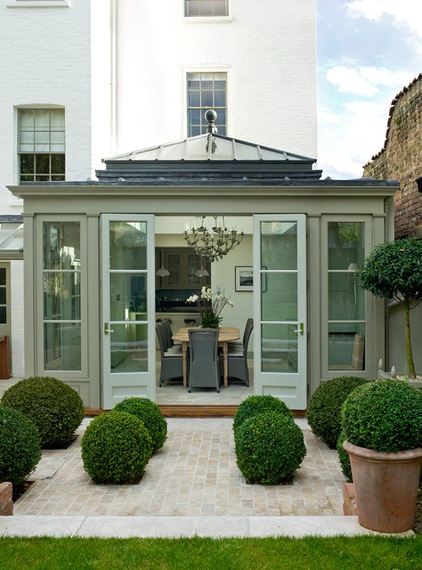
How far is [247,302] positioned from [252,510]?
29.4ft

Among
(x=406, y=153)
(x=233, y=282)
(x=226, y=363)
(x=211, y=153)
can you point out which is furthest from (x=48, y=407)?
(x=406, y=153)

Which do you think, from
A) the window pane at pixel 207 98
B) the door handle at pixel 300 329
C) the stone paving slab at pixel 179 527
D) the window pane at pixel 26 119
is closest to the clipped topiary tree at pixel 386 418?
the stone paving slab at pixel 179 527

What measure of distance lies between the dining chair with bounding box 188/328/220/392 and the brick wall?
12.7ft

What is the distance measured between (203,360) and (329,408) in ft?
10.6

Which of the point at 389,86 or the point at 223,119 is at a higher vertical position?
the point at 389,86

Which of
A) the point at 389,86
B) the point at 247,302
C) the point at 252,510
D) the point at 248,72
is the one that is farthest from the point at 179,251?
the point at 252,510

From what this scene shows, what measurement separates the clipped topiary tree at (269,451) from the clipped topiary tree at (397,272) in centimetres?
246

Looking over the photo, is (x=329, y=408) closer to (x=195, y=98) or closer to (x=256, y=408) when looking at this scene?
(x=256, y=408)

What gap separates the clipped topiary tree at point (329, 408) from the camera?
6.42 m

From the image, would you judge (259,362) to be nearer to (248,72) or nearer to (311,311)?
(311,311)

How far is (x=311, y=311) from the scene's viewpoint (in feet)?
27.2

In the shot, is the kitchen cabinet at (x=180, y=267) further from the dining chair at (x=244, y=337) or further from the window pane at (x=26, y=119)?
the window pane at (x=26, y=119)

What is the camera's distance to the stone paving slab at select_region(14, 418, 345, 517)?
5.00 metres

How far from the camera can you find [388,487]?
4.12 metres
